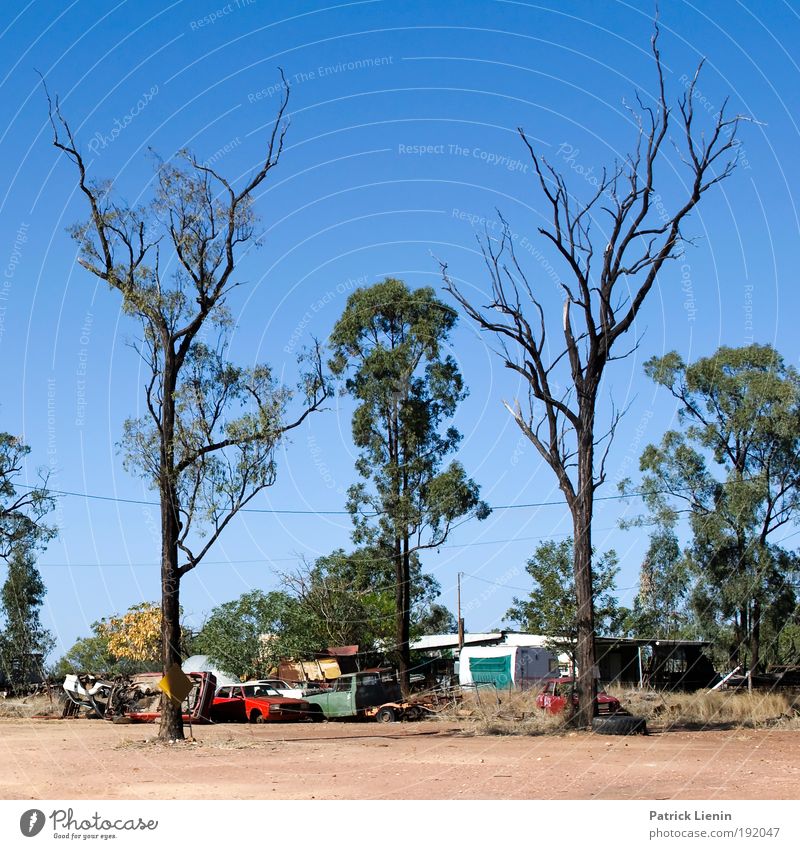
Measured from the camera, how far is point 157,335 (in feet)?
81.9

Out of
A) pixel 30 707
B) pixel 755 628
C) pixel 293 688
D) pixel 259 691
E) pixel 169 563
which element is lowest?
pixel 30 707

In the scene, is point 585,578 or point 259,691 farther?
point 259,691

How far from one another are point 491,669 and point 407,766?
93.5 feet

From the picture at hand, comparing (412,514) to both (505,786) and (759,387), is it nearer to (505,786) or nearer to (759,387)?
(759,387)

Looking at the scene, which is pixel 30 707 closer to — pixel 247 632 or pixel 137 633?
pixel 247 632

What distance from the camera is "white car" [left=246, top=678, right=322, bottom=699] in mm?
35781

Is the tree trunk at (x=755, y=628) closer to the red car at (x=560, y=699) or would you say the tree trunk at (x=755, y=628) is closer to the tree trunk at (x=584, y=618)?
the red car at (x=560, y=699)

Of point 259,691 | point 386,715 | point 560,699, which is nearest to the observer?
point 560,699

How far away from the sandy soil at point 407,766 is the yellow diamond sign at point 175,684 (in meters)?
1.15

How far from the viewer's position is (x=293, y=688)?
38031 millimetres

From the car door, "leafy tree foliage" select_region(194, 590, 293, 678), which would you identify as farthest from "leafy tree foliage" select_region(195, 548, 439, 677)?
the car door

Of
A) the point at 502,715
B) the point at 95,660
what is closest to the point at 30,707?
the point at 502,715

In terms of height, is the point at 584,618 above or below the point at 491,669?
above
